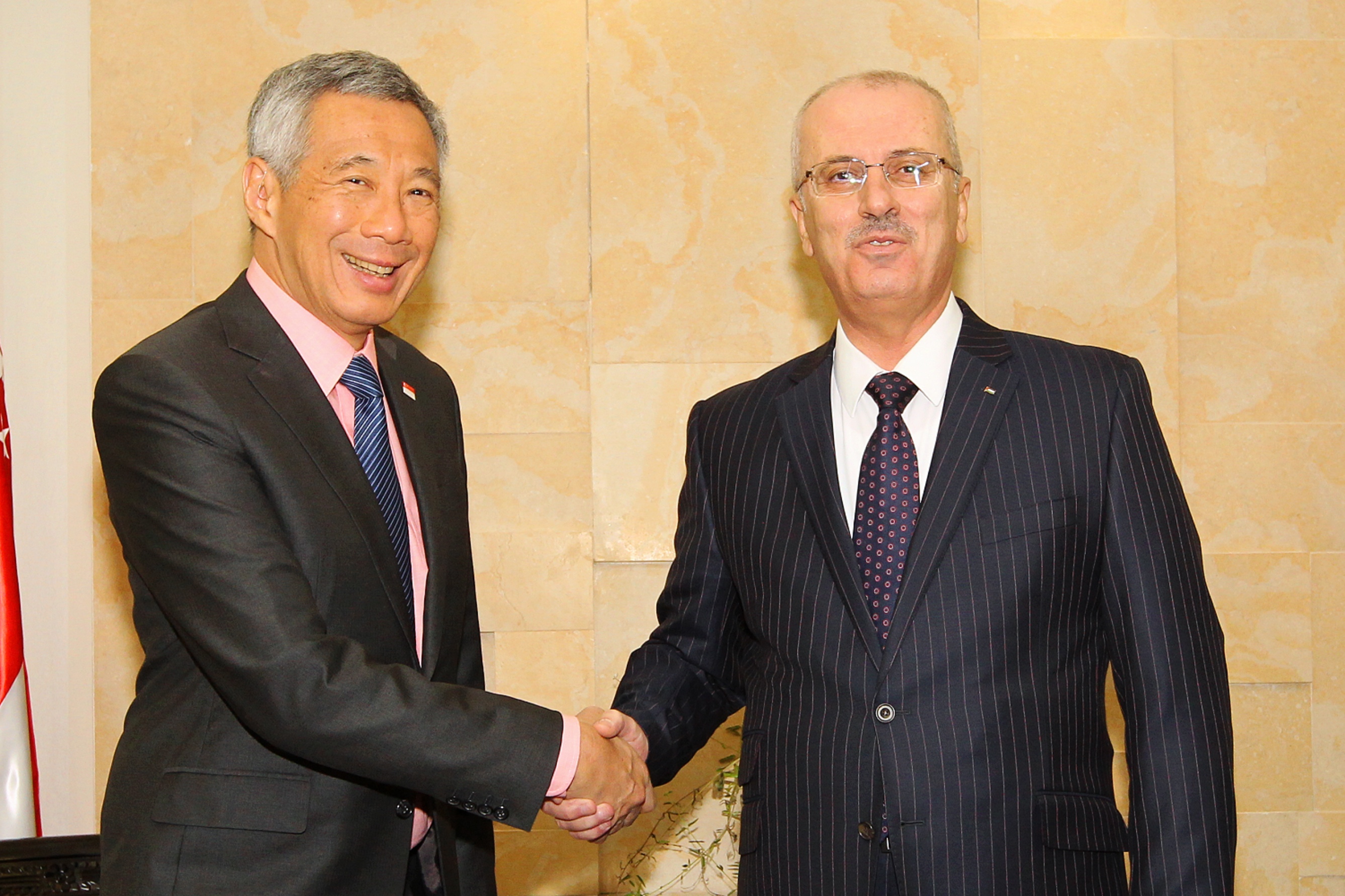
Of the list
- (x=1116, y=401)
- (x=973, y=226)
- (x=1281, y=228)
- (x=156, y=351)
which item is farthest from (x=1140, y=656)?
(x=1281, y=228)

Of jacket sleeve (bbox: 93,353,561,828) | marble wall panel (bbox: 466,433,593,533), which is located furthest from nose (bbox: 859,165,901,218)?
marble wall panel (bbox: 466,433,593,533)

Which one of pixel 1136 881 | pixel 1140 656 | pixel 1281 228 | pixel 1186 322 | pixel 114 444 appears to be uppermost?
pixel 1281 228

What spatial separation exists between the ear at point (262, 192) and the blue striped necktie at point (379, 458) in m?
0.30

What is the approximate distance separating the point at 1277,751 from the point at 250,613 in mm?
3054

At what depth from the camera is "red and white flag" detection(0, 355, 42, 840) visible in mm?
3150

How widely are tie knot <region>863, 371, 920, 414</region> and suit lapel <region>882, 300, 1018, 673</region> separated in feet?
0.23

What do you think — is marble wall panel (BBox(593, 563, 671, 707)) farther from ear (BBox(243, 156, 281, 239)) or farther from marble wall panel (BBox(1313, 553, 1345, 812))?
marble wall panel (BBox(1313, 553, 1345, 812))

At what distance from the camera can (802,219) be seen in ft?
8.04

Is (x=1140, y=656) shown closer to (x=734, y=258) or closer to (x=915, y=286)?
(x=915, y=286)

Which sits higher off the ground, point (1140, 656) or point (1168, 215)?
point (1168, 215)

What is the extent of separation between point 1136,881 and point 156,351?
1.83 metres

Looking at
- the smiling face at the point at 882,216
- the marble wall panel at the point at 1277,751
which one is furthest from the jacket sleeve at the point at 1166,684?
the marble wall panel at the point at 1277,751

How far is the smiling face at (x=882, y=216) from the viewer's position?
2232mm

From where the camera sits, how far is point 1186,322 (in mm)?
3654
